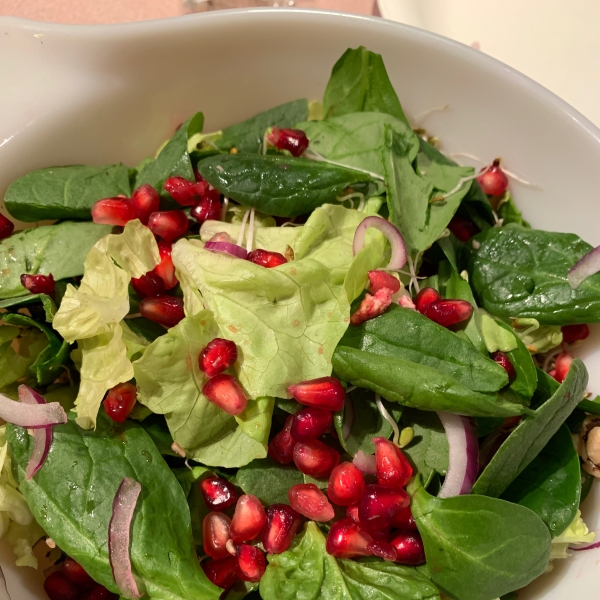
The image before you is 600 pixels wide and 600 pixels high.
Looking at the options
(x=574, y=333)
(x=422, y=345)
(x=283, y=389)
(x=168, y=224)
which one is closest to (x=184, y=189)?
(x=168, y=224)

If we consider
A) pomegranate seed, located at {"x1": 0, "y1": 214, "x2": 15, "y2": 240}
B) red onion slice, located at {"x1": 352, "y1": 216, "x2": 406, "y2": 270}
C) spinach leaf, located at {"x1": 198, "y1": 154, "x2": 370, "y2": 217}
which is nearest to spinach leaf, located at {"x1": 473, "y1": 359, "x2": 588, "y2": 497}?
red onion slice, located at {"x1": 352, "y1": 216, "x2": 406, "y2": 270}

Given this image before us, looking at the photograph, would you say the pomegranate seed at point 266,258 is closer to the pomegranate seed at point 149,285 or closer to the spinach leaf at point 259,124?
the pomegranate seed at point 149,285

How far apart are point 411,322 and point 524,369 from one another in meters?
0.25

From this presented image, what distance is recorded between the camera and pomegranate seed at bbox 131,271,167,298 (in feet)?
3.41

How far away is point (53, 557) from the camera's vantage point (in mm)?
1039

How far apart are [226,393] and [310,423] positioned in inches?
6.2

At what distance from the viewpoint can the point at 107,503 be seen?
2.93 feet

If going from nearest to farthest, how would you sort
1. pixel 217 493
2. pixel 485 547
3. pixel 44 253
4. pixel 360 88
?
pixel 485 547 → pixel 217 493 → pixel 44 253 → pixel 360 88

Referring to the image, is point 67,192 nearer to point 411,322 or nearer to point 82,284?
point 82,284

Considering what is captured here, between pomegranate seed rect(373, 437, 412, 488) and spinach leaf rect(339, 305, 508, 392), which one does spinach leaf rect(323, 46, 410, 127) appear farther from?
pomegranate seed rect(373, 437, 412, 488)

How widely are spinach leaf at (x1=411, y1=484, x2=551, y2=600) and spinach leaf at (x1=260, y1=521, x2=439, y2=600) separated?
0.05 m

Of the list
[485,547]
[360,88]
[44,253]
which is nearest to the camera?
[485,547]

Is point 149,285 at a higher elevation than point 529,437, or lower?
higher

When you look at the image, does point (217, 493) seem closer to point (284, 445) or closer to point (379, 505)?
point (284, 445)
